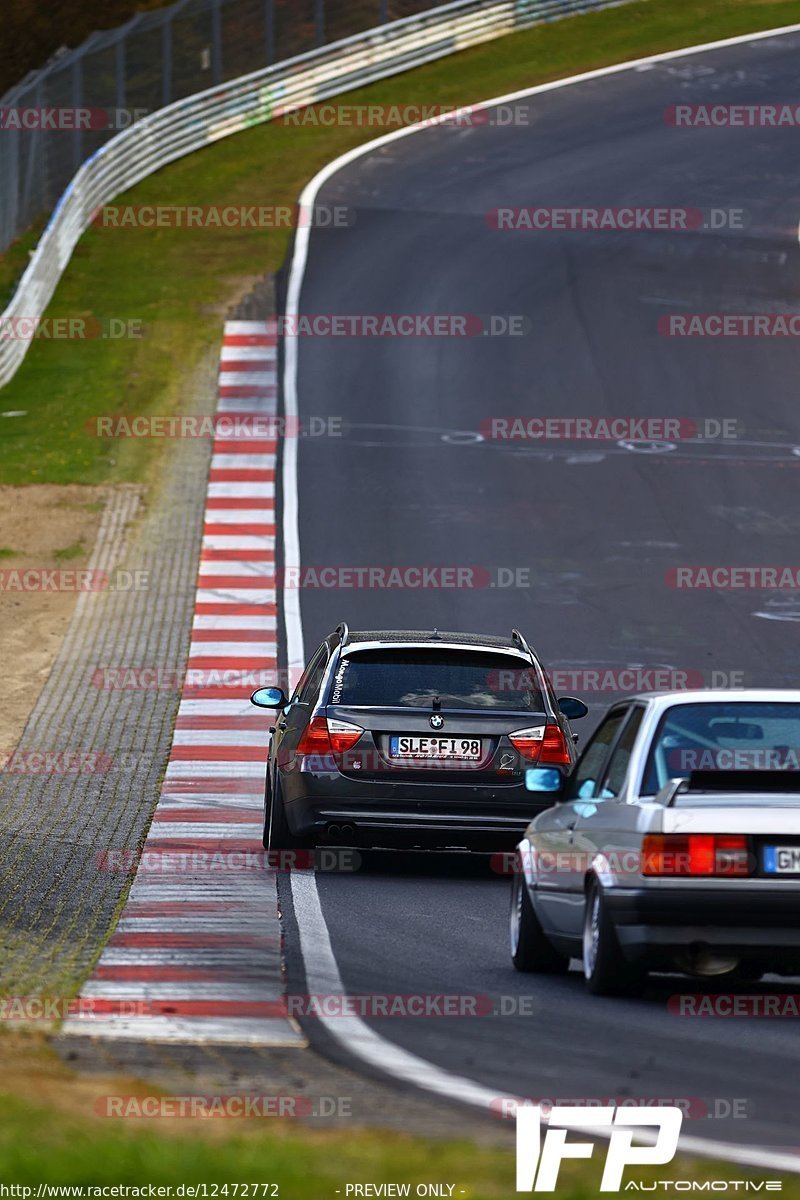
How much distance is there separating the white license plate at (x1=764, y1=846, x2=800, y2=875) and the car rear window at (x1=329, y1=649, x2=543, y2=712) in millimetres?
4774

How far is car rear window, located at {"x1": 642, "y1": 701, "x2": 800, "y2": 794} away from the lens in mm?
9391

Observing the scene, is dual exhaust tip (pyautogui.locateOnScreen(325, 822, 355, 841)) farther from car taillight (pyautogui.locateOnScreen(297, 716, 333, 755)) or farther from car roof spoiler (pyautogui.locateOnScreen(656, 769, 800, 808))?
car roof spoiler (pyautogui.locateOnScreen(656, 769, 800, 808))

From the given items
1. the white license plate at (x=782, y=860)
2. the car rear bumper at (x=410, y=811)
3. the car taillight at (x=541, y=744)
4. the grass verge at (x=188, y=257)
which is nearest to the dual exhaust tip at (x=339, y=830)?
the car rear bumper at (x=410, y=811)

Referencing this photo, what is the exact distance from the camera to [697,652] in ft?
70.4

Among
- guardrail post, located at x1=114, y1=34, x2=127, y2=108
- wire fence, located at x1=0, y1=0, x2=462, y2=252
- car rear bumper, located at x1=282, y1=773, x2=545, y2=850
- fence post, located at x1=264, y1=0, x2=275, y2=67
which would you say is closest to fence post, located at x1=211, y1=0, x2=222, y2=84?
wire fence, located at x1=0, y1=0, x2=462, y2=252

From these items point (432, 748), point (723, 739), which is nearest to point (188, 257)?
point (432, 748)

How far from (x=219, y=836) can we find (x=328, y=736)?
66.0 inches

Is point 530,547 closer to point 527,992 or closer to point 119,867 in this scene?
point 119,867

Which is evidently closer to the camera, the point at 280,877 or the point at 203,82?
the point at 280,877

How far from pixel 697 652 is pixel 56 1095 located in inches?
604

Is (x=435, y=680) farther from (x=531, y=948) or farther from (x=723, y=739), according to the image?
(x=723, y=739)

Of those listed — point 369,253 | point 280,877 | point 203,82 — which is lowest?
point 280,877

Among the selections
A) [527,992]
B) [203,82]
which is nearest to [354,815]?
[527,992]

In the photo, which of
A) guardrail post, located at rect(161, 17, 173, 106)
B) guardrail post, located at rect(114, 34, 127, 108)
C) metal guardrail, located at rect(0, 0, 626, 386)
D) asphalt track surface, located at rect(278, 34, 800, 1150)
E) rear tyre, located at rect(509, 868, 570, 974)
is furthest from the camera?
guardrail post, located at rect(161, 17, 173, 106)
